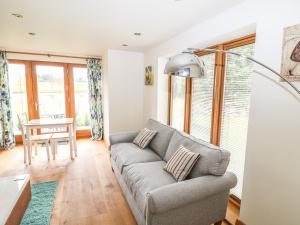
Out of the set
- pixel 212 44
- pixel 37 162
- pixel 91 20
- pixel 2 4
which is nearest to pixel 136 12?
pixel 91 20

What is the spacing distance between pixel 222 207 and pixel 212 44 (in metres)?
1.98

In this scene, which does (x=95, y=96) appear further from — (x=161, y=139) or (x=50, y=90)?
(x=161, y=139)

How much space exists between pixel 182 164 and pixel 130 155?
0.87 metres

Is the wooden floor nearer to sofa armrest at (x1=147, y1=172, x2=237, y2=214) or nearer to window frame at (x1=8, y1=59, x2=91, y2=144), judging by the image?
sofa armrest at (x1=147, y1=172, x2=237, y2=214)

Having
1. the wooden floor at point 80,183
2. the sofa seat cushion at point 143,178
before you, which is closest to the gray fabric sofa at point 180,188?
the sofa seat cushion at point 143,178

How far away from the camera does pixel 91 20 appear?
228cm

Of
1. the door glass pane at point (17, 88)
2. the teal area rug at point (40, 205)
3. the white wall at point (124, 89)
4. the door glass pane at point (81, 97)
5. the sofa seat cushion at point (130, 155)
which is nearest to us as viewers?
the teal area rug at point (40, 205)

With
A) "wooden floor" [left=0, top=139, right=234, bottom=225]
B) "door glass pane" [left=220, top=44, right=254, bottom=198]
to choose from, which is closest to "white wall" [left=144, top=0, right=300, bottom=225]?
"door glass pane" [left=220, top=44, right=254, bottom=198]

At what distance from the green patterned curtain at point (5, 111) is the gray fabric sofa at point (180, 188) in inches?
133

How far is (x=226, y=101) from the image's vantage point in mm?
2359

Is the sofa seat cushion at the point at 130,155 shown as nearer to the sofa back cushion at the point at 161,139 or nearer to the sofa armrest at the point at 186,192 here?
the sofa back cushion at the point at 161,139

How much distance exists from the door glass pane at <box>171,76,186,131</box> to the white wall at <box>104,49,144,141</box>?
105cm

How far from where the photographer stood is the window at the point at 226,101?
2.12 meters

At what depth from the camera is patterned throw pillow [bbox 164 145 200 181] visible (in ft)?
5.93
